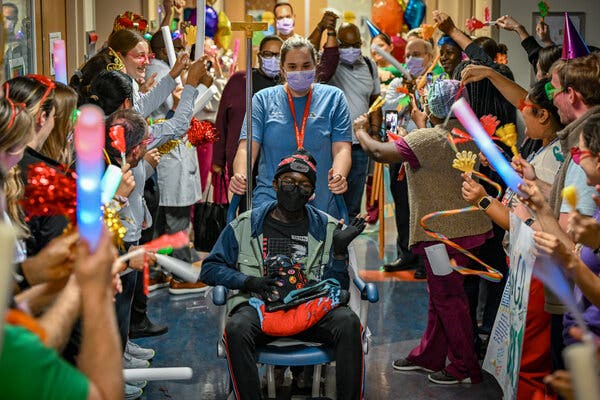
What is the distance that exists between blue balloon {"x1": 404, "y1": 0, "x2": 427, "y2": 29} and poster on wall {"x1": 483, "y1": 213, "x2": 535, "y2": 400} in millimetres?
7963

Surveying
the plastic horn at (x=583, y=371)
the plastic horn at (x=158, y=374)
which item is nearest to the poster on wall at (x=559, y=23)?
the plastic horn at (x=158, y=374)

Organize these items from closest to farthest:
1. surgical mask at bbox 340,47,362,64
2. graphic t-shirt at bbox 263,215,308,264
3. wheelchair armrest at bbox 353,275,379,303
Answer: wheelchair armrest at bbox 353,275,379,303
graphic t-shirt at bbox 263,215,308,264
surgical mask at bbox 340,47,362,64

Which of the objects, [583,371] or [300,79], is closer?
[583,371]

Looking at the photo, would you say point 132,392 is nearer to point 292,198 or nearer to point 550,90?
point 292,198

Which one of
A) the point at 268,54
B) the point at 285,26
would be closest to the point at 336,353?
the point at 268,54

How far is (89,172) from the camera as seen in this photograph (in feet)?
7.74

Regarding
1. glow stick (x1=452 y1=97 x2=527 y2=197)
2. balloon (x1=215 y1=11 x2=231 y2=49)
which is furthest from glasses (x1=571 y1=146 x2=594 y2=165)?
balloon (x1=215 y1=11 x2=231 y2=49)

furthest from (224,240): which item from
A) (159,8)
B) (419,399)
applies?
(159,8)

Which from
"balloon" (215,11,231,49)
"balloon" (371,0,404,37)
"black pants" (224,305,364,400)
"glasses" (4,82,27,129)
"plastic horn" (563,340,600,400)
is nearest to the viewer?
"plastic horn" (563,340,600,400)

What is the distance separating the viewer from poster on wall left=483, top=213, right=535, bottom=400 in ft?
14.3

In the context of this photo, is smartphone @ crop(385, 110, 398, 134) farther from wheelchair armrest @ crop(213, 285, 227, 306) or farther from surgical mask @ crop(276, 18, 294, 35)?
wheelchair armrest @ crop(213, 285, 227, 306)

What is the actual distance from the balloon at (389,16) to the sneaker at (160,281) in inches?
233

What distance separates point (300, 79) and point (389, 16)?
7162mm

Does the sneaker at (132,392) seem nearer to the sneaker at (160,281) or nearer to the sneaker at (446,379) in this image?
the sneaker at (446,379)
